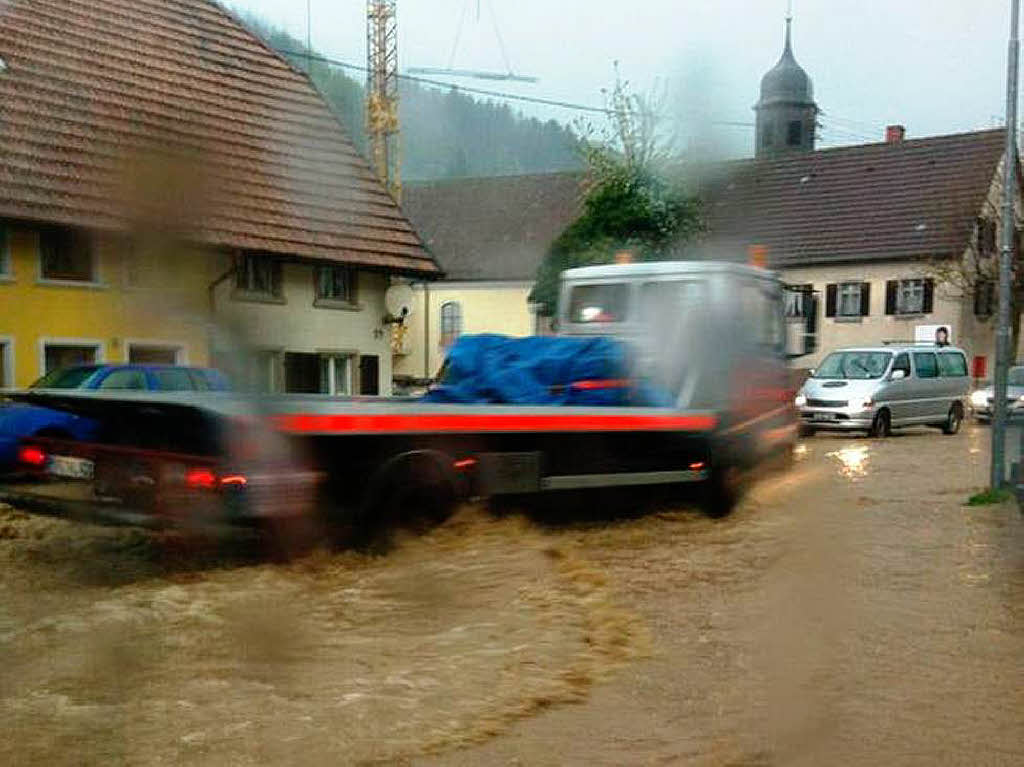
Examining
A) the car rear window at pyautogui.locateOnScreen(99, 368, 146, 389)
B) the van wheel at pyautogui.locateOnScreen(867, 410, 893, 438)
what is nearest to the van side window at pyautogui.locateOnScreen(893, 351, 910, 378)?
the van wheel at pyautogui.locateOnScreen(867, 410, 893, 438)

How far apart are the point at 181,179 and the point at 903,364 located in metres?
17.4

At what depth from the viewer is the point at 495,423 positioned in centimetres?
660

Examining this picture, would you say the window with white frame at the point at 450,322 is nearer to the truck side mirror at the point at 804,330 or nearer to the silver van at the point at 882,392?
the truck side mirror at the point at 804,330

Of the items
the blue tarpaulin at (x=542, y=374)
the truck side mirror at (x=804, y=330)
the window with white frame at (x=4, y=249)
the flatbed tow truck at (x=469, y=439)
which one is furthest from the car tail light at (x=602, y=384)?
the window with white frame at (x=4, y=249)

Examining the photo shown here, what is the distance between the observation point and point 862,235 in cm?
2967

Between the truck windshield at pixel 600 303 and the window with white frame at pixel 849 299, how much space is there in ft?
74.6

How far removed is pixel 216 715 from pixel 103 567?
2.90 m

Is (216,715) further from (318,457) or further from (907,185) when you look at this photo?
(907,185)

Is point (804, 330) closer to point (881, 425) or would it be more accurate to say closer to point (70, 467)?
point (70, 467)

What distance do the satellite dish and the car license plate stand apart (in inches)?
111

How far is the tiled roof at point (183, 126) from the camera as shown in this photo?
2.12 m

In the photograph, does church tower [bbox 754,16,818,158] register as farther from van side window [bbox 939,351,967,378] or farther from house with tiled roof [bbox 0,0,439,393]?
van side window [bbox 939,351,967,378]

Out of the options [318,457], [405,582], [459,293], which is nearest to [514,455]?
[405,582]

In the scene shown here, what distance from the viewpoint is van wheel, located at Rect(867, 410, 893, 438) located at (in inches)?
680
